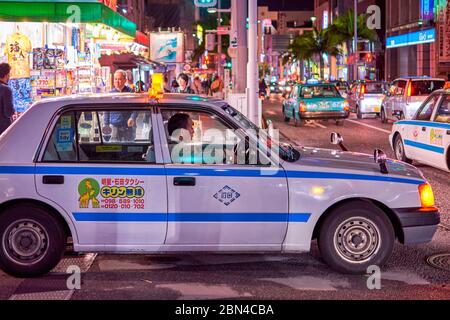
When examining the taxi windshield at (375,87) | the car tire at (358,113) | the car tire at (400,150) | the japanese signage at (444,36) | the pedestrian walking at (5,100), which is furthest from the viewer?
the japanese signage at (444,36)

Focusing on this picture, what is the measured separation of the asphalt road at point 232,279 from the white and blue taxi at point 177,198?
10.4 inches

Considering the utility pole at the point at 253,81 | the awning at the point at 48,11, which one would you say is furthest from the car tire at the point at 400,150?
the awning at the point at 48,11

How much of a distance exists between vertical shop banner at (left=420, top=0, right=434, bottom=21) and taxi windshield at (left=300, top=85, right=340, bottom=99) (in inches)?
1001

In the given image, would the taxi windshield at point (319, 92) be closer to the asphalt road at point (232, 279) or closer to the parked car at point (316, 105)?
the parked car at point (316, 105)

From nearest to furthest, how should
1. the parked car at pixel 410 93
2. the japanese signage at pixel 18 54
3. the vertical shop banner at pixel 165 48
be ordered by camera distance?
1. the japanese signage at pixel 18 54
2. the parked car at pixel 410 93
3. the vertical shop banner at pixel 165 48

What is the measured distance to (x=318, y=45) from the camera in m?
95.6

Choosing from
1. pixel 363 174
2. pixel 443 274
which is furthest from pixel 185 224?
pixel 443 274

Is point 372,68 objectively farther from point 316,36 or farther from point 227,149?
point 227,149

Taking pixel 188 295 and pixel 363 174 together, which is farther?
pixel 363 174

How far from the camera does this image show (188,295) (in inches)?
263

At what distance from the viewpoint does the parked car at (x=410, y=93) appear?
84.3ft

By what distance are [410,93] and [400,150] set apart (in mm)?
10567
